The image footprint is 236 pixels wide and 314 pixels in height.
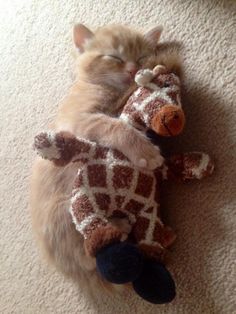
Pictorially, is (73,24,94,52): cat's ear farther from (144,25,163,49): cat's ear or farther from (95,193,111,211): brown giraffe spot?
(95,193,111,211): brown giraffe spot

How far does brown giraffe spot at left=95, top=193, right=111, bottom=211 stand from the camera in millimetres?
796

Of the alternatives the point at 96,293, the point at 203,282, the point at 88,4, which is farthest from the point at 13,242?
the point at 88,4

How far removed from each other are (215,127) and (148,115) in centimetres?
17

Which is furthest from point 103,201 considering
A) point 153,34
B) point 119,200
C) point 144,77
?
point 153,34

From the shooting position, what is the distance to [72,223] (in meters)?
0.85

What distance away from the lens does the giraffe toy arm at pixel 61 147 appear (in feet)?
2.57

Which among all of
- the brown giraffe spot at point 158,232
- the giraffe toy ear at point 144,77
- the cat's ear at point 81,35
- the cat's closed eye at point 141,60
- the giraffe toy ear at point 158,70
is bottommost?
the brown giraffe spot at point 158,232

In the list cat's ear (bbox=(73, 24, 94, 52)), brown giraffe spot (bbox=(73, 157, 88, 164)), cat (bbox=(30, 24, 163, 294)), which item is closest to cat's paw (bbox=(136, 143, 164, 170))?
cat (bbox=(30, 24, 163, 294))

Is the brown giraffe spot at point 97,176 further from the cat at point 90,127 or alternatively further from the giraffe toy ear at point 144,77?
the giraffe toy ear at point 144,77

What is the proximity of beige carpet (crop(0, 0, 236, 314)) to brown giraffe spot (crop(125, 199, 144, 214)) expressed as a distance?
11cm

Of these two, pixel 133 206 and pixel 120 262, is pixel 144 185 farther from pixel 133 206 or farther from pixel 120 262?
pixel 120 262

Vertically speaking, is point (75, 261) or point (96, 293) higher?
point (75, 261)

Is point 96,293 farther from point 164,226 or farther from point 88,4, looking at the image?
point 88,4

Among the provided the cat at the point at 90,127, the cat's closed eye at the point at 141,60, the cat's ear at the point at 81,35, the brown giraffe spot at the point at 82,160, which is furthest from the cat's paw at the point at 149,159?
the cat's ear at the point at 81,35
